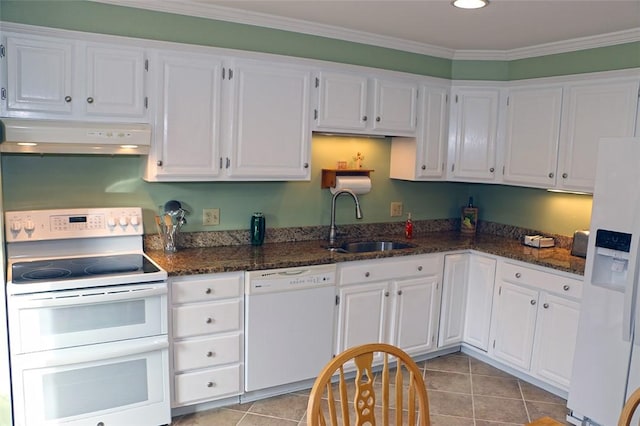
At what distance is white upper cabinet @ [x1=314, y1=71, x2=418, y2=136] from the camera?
3324 millimetres

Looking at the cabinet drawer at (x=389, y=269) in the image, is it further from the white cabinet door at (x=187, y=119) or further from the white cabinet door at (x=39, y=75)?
the white cabinet door at (x=39, y=75)

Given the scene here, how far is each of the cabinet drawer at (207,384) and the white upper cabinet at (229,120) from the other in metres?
1.12

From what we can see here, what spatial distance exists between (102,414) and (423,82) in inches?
117

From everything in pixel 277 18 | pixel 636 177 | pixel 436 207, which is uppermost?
pixel 277 18

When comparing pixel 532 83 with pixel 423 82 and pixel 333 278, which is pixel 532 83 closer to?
pixel 423 82

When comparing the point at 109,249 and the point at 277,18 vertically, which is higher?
the point at 277,18

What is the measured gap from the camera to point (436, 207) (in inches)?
171

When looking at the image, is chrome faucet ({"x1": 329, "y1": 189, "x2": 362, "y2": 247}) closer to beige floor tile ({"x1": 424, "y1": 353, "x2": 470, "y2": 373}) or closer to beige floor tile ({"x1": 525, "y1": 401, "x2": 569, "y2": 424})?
beige floor tile ({"x1": 424, "y1": 353, "x2": 470, "y2": 373})

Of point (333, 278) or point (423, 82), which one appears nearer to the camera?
point (333, 278)

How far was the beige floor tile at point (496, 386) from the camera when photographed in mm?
3283

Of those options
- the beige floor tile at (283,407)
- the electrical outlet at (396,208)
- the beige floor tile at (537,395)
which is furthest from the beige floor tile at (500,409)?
the electrical outlet at (396,208)

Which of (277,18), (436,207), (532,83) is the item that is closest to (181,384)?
(277,18)

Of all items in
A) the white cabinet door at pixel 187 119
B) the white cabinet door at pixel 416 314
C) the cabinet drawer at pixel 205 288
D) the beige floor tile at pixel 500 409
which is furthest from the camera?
the white cabinet door at pixel 416 314

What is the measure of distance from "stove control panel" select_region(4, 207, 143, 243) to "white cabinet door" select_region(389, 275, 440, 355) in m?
1.76
